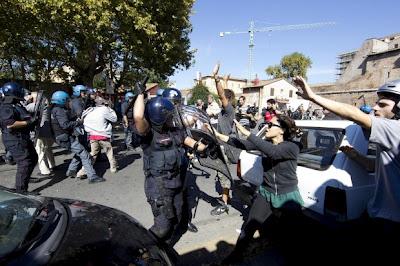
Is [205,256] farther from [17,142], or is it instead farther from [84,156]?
[84,156]

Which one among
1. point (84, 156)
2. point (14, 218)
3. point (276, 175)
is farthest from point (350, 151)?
point (84, 156)

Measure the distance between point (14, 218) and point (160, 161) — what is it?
138 cm

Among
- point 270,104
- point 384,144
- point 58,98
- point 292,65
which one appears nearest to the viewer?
point 384,144

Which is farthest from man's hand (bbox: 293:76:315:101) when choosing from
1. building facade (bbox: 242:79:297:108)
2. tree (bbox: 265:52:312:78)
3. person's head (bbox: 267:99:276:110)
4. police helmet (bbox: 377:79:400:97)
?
tree (bbox: 265:52:312:78)

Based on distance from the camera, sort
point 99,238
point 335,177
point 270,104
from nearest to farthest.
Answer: point 99,238 → point 335,177 → point 270,104

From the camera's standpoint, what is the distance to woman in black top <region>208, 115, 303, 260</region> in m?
3.10

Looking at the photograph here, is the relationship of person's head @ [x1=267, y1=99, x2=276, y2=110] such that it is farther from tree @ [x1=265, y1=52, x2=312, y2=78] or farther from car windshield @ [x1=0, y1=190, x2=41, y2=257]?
tree @ [x1=265, y1=52, x2=312, y2=78]

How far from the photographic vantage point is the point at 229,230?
14.2ft

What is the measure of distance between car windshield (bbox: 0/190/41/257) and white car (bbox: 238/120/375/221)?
8.03ft

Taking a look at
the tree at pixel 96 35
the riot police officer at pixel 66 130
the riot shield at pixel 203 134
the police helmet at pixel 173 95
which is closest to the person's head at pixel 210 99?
the riot police officer at pixel 66 130

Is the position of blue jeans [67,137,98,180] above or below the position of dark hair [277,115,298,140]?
below

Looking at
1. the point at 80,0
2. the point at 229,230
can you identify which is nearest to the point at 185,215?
the point at 229,230

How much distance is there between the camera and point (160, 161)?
3.24m

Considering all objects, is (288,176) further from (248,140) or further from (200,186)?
(200,186)
